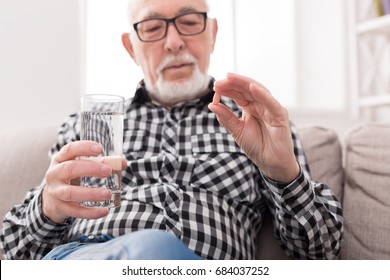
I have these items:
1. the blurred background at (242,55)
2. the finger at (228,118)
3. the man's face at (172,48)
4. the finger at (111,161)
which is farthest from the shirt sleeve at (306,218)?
the blurred background at (242,55)

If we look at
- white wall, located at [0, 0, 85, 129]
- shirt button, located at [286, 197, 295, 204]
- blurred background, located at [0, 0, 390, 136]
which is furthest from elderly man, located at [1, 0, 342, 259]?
white wall, located at [0, 0, 85, 129]

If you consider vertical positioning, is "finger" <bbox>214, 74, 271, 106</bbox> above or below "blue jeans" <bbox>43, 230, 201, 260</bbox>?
above

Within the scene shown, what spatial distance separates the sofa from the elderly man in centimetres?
10

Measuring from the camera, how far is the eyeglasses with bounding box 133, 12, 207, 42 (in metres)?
1.16

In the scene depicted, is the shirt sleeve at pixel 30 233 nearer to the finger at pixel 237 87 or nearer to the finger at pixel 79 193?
the finger at pixel 79 193

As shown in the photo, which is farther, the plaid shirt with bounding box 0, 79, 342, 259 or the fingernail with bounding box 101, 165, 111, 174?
the plaid shirt with bounding box 0, 79, 342, 259

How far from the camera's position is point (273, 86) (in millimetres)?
2441

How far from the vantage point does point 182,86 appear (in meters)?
1.17

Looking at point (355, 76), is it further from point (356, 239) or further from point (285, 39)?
point (356, 239)

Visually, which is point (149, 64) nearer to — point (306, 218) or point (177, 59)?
point (177, 59)

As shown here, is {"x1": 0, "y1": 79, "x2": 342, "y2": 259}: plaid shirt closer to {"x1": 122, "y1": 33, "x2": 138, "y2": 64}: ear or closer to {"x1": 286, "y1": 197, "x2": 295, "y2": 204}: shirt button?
{"x1": 286, "y1": 197, "x2": 295, "y2": 204}: shirt button

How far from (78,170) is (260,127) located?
1.03ft
